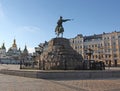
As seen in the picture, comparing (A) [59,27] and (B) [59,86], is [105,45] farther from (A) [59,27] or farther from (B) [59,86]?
(B) [59,86]

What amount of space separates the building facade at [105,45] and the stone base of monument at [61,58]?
49329 millimetres

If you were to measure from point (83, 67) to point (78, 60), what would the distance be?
5.06 feet

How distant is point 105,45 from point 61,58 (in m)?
60.5

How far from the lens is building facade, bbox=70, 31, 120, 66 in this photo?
8556 cm

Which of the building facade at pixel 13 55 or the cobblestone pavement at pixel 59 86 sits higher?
the building facade at pixel 13 55

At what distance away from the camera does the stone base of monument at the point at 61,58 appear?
105ft

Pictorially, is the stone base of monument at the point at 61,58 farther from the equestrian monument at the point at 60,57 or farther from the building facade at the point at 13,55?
the building facade at the point at 13,55

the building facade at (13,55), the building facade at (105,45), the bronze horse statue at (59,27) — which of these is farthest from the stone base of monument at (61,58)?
the building facade at (13,55)

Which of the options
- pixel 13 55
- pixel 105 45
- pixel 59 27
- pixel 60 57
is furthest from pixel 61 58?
pixel 13 55

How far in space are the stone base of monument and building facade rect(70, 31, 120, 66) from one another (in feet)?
162

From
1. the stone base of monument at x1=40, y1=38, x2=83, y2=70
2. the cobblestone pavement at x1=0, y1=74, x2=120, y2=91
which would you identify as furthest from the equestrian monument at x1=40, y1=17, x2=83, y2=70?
the cobblestone pavement at x1=0, y1=74, x2=120, y2=91

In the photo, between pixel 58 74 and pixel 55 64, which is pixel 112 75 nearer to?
pixel 58 74

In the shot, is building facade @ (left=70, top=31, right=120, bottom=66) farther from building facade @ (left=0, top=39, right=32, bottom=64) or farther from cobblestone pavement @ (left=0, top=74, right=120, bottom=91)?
cobblestone pavement @ (left=0, top=74, right=120, bottom=91)

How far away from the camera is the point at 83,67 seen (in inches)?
1282
